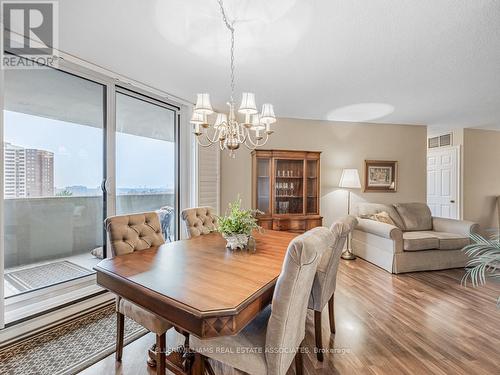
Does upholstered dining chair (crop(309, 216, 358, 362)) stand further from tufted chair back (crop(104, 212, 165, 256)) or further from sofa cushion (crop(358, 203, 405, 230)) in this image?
sofa cushion (crop(358, 203, 405, 230))

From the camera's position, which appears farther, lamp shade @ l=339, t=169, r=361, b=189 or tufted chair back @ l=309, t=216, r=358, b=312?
lamp shade @ l=339, t=169, r=361, b=189

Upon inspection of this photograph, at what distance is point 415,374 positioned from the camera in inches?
64.1

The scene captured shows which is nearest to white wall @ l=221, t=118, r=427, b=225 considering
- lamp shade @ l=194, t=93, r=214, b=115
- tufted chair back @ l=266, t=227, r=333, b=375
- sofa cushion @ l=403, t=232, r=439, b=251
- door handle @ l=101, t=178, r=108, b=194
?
A: sofa cushion @ l=403, t=232, r=439, b=251

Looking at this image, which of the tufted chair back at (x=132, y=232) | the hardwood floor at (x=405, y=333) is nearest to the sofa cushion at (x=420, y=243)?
the hardwood floor at (x=405, y=333)

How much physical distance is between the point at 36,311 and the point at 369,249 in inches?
164

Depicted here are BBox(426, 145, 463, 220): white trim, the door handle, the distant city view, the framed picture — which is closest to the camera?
the distant city view

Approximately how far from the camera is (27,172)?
2.18m

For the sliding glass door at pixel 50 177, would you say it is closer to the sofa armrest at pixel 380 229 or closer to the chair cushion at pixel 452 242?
the sofa armrest at pixel 380 229

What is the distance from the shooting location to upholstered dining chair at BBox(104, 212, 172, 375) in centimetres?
141

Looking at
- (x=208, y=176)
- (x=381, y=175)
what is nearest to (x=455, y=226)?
(x=381, y=175)

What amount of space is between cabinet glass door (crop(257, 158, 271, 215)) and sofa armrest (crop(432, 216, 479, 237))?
285 centimetres

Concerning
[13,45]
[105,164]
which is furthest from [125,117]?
[13,45]

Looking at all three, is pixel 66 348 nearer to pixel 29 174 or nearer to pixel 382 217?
pixel 29 174

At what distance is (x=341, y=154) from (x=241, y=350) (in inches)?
161
